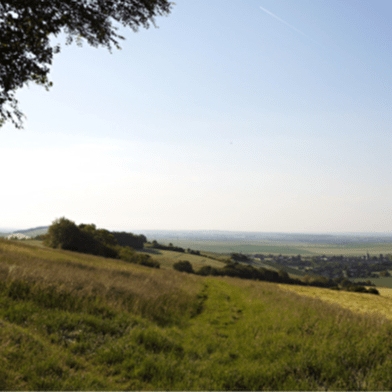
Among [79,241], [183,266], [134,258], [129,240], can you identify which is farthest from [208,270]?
[129,240]

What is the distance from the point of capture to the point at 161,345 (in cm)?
638

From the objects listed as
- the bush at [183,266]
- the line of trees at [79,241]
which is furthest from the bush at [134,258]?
the bush at [183,266]

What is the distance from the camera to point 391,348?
6.57 m

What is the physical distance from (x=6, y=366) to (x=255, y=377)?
458 centimetres

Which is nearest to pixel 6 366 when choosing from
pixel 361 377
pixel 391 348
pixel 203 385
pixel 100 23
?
pixel 203 385

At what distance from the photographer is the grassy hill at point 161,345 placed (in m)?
4.59

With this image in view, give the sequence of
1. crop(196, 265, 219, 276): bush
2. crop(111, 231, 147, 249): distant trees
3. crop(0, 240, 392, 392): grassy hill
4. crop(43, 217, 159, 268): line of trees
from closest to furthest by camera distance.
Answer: crop(0, 240, 392, 392): grassy hill
crop(43, 217, 159, 268): line of trees
crop(196, 265, 219, 276): bush
crop(111, 231, 147, 249): distant trees

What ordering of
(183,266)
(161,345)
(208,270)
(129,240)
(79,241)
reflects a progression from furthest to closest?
(129,240), (208,270), (183,266), (79,241), (161,345)

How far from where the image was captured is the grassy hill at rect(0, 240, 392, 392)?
4.59 m

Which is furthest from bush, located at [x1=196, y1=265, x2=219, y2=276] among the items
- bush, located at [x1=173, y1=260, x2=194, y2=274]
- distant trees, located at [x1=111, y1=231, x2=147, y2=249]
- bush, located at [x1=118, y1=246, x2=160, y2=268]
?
distant trees, located at [x1=111, y1=231, x2=147, y2=249]

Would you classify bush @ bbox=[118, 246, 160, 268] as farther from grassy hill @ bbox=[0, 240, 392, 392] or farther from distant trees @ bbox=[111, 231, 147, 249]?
grassy hill @ bbox=[0, 240, 392, 392]

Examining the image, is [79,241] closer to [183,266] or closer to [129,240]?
[183,266]

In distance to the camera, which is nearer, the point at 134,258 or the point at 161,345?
the point at 161,345

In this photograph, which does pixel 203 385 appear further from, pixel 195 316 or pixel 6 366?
pixel 195 316
